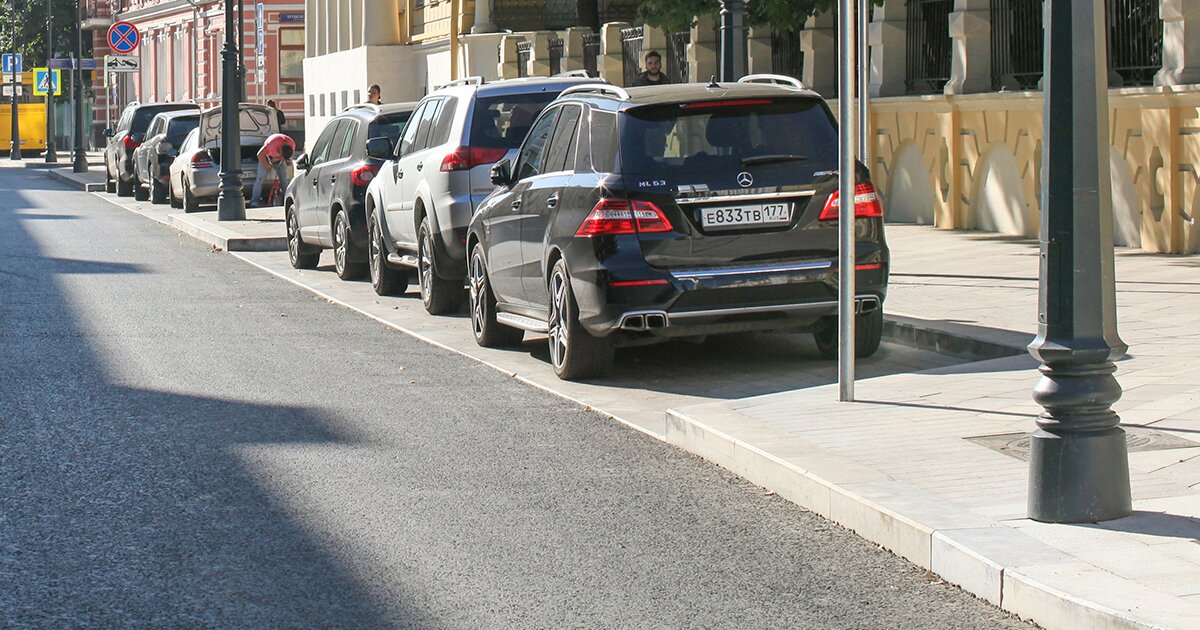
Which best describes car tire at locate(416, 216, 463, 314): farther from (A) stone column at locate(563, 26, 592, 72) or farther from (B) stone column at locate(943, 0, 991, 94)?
(A) stone column at locate(563, 26, 592, 72)

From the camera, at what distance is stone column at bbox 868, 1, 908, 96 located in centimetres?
2336

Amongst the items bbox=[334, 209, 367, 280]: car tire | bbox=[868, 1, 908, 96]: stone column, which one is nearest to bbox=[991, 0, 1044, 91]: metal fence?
bbox=[868, 1, 908, 96]: stone column

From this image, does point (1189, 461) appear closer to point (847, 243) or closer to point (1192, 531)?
point (1192, 531)

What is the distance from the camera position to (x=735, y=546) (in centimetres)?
654

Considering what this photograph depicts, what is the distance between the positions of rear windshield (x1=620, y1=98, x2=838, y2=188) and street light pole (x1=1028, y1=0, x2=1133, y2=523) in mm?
4332

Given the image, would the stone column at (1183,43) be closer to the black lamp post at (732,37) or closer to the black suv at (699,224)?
the black lamp post at (732,37)

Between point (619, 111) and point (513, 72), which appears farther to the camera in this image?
point (513, 72)

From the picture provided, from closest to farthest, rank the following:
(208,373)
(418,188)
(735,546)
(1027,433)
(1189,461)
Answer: (735,546)
(1189,461)
(1027,433)
(208,373)
(418,188)

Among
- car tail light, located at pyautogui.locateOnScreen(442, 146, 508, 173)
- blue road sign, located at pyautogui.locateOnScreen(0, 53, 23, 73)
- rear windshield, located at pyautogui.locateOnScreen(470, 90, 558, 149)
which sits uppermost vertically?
blue road sign, located at pyautogui.locateOnScreen(0, 53, 23, 73)

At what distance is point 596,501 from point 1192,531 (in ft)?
7.62

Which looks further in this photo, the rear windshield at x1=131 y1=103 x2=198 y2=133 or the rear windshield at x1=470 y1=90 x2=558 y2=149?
the rear windshield at x1=131 y1=103 x2=198 y2=133

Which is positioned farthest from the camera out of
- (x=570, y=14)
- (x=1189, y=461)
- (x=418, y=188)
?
(x=570, y=14)

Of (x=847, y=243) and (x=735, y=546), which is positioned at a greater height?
(x=847, y=243)

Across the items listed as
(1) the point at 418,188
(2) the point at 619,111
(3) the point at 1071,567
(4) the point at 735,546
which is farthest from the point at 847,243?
(1) the point at 418,188
